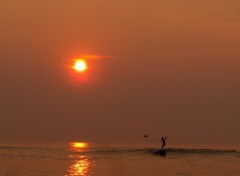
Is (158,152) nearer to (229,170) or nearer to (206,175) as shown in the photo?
(229,170)

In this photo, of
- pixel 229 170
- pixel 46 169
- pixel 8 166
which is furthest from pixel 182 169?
pixel 8 166

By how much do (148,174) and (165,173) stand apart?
1.77 metres

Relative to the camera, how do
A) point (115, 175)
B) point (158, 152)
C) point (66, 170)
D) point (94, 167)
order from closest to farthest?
1. point (115, 175)
2. point (66, 170)
3. point (94, 167)
4. point (158, 152)

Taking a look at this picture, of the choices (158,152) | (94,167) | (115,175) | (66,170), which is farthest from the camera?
(158,152)

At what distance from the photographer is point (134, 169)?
49469 mm

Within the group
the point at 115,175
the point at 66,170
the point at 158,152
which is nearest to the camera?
the point at 115,175

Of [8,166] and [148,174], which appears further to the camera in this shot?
[8,166]

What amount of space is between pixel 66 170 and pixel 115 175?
5.72 meters

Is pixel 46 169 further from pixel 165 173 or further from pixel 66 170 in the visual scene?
pixel 165 173

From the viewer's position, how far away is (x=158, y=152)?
79.6m

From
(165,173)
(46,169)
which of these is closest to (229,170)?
(165,173)

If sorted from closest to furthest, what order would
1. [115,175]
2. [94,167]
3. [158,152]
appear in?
[115,175]
[94,167]
[158,152]

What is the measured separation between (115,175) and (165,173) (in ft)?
15.6

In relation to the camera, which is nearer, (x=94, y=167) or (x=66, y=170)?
(x=66, y=170)
